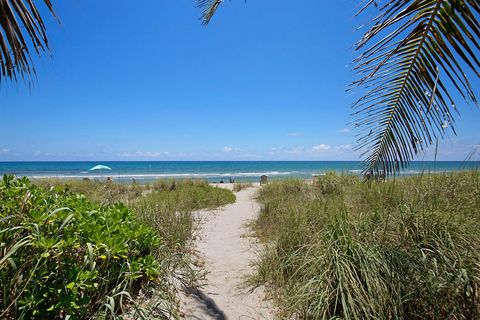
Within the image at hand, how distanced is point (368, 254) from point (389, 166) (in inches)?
37.5

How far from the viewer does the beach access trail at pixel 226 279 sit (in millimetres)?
3186

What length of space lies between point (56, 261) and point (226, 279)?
2.67 meters

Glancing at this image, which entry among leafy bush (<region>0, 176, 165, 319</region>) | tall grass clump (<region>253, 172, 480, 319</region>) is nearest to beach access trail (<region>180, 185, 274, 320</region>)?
tall grass clump (<region>253, 172, 480, 319</region>)

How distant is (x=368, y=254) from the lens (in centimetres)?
265

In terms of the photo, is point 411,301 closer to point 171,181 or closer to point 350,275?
point 350,275

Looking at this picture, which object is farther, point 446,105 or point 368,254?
point 368,254

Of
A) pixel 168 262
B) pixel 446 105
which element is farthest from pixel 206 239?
pixel 446 105

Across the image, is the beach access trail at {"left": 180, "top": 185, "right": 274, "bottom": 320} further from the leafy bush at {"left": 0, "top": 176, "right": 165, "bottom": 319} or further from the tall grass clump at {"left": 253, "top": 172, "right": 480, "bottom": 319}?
the leafy bush at {"left": 0, "top": 176, "right": 165, "bottom": 319}

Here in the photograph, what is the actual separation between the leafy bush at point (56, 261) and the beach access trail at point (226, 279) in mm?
921

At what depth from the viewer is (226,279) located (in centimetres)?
412

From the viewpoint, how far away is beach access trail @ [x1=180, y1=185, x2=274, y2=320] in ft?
10.5

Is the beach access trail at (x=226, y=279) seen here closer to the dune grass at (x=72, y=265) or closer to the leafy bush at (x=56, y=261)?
the dune grass at (x=72, y=265)

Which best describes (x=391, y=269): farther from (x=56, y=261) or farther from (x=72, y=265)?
(x=56, y=261)

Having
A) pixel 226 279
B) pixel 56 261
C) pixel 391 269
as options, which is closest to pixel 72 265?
pixel 56 261
